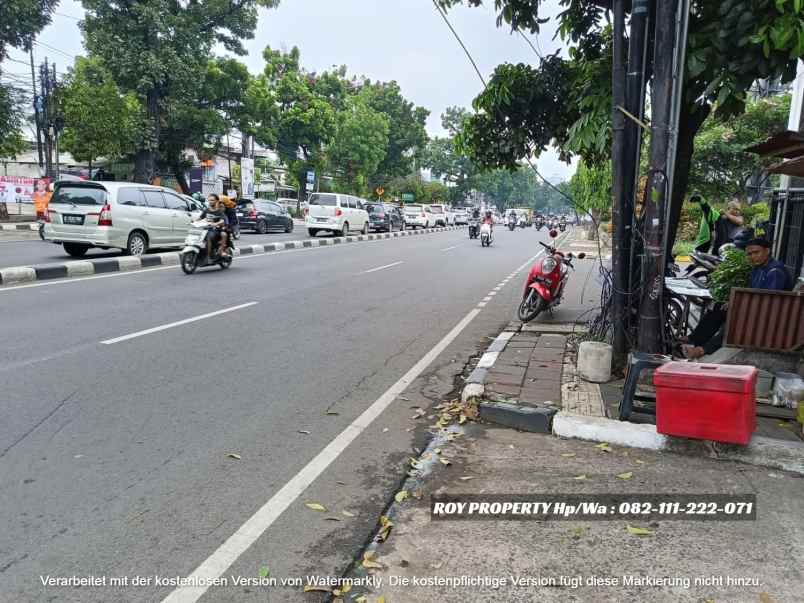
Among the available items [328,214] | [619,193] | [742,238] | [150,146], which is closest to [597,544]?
[619,193]

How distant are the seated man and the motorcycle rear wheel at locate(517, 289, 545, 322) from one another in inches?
92.7

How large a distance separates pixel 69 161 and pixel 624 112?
159 ft

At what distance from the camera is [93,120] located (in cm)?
2536

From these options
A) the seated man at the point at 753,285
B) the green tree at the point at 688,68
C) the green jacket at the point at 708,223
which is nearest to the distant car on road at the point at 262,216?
the green jacket at the point at 708,223

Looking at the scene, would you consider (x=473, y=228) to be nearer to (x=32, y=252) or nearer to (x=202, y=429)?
(x=32, y=252)

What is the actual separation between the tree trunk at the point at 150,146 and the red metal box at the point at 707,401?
29166mm

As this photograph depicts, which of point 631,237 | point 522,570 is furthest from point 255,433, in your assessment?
point 631,237

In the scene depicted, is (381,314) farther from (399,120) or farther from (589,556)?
(399,120)

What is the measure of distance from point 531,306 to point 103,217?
31.8 feet

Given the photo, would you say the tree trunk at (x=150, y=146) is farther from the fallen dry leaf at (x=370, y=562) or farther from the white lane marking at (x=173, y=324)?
the fallen dry leaf at (x=370, y=562)

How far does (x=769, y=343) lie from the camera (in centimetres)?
564

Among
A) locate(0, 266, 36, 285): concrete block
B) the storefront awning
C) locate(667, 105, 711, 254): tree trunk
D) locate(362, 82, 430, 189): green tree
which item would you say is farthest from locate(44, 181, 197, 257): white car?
locate(362, 82, 430, 189): green tree

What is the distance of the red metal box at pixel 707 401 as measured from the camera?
12.7 ft

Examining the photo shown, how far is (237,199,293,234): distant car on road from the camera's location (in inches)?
1071
